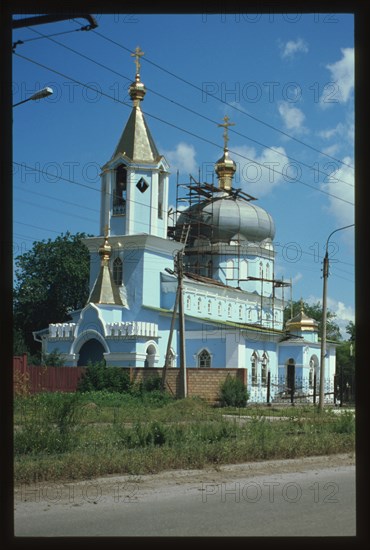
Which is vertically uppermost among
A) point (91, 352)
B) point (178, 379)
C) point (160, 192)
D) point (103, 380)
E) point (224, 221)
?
point (160, 192)

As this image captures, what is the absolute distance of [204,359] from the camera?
4241cm

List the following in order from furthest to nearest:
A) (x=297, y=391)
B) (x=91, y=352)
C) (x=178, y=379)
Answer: (x=297, y=391) → (x=91, y=352) → (x=178, y=379)

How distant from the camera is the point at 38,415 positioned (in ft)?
38.2

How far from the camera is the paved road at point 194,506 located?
6.70 meters

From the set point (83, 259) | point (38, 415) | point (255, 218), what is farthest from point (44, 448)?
point (255, 218)

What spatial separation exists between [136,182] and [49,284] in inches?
288

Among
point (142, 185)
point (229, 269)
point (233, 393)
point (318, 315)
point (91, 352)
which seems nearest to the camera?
point (233, 393)

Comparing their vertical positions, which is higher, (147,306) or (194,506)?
(147,306)

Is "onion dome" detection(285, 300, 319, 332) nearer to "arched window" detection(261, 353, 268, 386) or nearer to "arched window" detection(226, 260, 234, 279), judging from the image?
"arched window" detection(226, 260, 234, 279)

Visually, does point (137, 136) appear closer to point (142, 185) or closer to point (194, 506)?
point (142, 185)

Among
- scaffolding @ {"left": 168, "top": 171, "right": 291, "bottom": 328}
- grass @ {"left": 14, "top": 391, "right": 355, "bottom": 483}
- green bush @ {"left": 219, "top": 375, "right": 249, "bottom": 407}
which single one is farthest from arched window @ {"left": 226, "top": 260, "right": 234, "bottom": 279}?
grass @ {"left": 14, "top": 391, "right": 355, "bottom": 483}

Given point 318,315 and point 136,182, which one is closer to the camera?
point 136,182

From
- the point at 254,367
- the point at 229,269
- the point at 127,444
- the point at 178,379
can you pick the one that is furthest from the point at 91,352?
the point at 127,444
